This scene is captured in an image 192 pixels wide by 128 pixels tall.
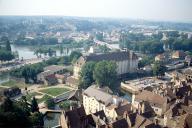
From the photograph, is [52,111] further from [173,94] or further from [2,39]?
[2,39]

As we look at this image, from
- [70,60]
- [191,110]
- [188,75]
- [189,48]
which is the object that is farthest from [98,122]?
[189,48]

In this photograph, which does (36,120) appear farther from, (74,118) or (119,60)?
(119,60)

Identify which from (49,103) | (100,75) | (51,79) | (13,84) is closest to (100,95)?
(49,103)

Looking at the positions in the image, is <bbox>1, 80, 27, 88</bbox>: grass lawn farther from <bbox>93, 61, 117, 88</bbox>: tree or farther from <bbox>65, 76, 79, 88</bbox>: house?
<bbox>93, 61, 117, 88</bbox>: tree

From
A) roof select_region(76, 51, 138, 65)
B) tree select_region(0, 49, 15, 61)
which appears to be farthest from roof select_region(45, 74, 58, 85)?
tree select_region(0, 49, 15, 61)

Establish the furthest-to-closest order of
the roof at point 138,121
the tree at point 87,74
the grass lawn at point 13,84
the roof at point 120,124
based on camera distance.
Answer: the grass lawn at point 13,84
the tree at point 87,74
the roof at point 138,121
the roof at point 120,124

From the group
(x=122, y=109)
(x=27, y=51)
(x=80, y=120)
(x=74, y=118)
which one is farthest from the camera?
(x=27, y=51)

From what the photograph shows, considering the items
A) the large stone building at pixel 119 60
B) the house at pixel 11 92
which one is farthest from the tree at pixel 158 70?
the house at pixel 11 92

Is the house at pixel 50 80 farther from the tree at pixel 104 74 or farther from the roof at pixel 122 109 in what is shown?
the roof at pixel 122 109
